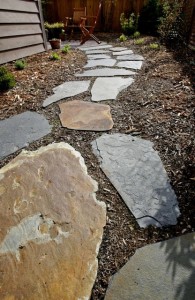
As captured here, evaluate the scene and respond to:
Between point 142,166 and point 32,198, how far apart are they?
718mm

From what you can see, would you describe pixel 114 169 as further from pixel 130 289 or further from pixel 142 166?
pixel 130 289

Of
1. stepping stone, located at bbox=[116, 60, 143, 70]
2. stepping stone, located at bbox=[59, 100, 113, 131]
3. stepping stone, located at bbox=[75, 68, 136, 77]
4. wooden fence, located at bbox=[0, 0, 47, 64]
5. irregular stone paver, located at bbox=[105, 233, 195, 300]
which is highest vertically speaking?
wooden fence, located at bbox=[0, 0, 47, 64]

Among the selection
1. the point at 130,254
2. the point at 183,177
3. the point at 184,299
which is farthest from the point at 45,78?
the point at 184,299

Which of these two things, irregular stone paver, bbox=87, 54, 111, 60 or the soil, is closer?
the soil

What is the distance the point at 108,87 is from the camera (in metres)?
2.53

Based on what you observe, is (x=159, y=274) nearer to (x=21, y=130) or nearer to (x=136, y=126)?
(x=136, y=126)

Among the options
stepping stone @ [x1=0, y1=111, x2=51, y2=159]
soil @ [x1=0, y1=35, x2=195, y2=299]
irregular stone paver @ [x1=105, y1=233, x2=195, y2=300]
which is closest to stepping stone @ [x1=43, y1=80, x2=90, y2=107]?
soil @ [x1=0, y1=35, x2=195, y2=299]

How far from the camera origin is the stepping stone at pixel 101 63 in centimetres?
342

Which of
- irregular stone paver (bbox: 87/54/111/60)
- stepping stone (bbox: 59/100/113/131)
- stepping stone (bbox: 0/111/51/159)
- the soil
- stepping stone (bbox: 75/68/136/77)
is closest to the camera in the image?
the soil

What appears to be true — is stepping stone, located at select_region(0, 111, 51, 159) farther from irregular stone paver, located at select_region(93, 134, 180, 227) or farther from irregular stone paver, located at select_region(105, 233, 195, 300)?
irregular stone paver, located at select_region(105, 233, 195, 300)

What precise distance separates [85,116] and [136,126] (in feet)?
1.52

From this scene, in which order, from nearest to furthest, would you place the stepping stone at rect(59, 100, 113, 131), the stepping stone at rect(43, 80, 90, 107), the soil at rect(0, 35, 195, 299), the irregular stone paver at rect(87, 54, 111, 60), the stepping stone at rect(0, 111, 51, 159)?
the soil at rect(0, 35, 195, 299)
the stepping stone at rect(0, 111, 51, 159)
the stepping stone at rect(59, 100, 113, 131)
the stepping stone at rect(43, 80, 90, 107)
the irregular stone paver at rect(87, 54, 111, 60)

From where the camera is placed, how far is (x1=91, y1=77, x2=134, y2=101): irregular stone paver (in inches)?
91.3

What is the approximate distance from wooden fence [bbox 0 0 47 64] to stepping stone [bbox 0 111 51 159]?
204 cm
